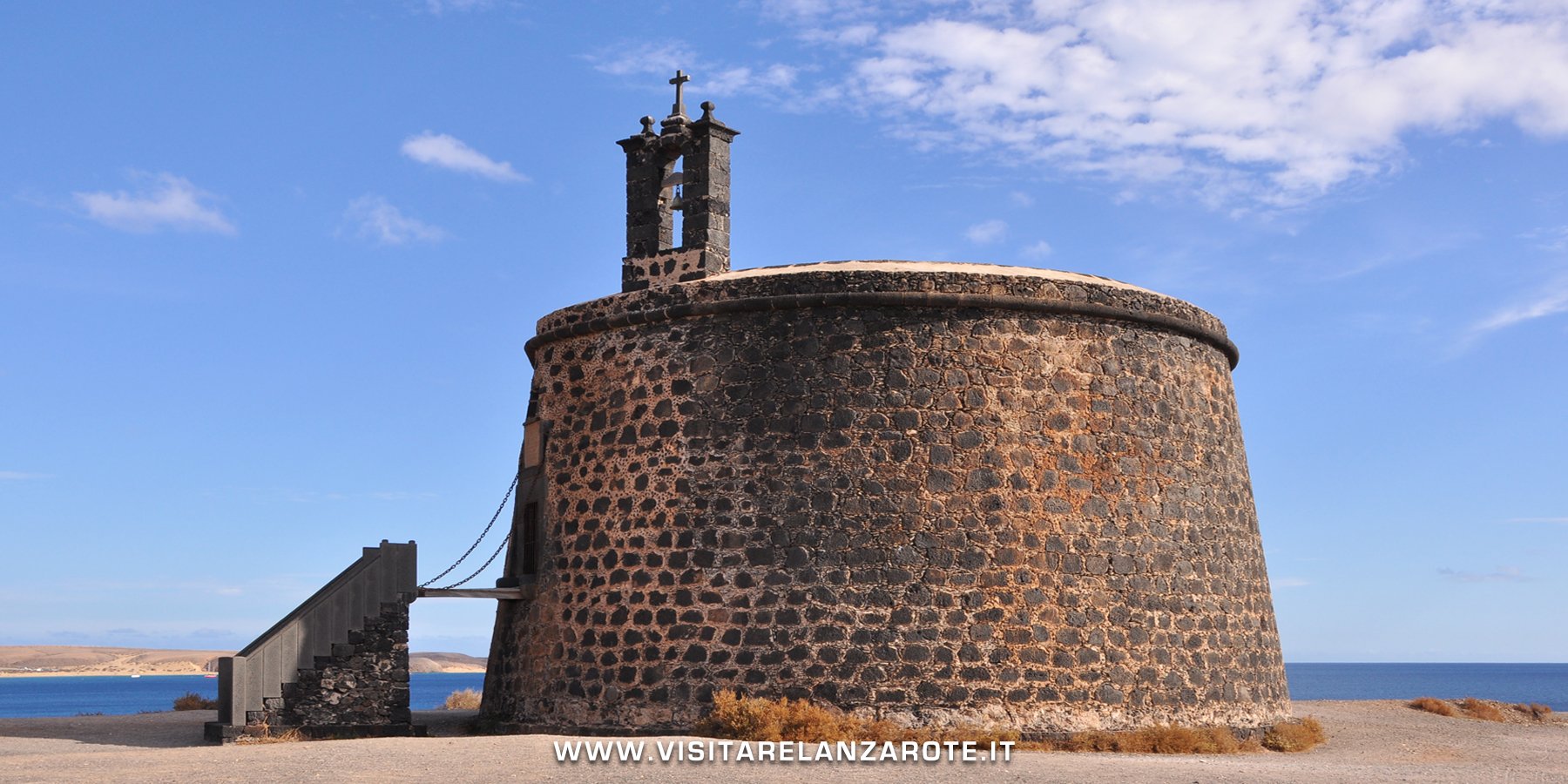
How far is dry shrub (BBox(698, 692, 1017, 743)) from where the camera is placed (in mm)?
12844

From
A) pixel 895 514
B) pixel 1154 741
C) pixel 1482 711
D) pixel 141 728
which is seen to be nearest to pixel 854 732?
pixel 895 514

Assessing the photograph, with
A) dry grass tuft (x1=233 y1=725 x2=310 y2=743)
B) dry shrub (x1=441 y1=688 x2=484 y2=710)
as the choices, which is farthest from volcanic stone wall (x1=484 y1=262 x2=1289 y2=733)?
dry shrub (x1=441 y1=688 x2=484 y2=710)

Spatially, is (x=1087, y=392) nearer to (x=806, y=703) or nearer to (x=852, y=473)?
(x=852, y=473)

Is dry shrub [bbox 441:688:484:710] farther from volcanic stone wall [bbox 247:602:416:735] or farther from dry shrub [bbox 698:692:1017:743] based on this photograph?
dry shrub [bbox 698:692:1017:743]

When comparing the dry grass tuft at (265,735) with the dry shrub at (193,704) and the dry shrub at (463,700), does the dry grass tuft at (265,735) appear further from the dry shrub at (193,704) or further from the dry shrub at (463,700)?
the dry shrub at (193,704)

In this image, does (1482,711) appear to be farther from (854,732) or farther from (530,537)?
(530,537)

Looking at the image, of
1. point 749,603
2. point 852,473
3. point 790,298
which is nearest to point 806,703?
point 749,603

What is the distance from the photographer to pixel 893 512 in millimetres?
13656

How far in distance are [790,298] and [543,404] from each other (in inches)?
135

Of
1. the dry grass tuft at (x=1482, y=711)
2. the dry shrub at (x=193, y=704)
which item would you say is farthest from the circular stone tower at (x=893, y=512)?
the dry shrub at (x=193, y=704)

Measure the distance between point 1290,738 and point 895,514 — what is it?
4746 millimetres

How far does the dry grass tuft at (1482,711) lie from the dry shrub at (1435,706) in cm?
22

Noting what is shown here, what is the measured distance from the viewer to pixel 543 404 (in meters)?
16.2

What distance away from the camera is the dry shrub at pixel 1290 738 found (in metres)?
14.8
